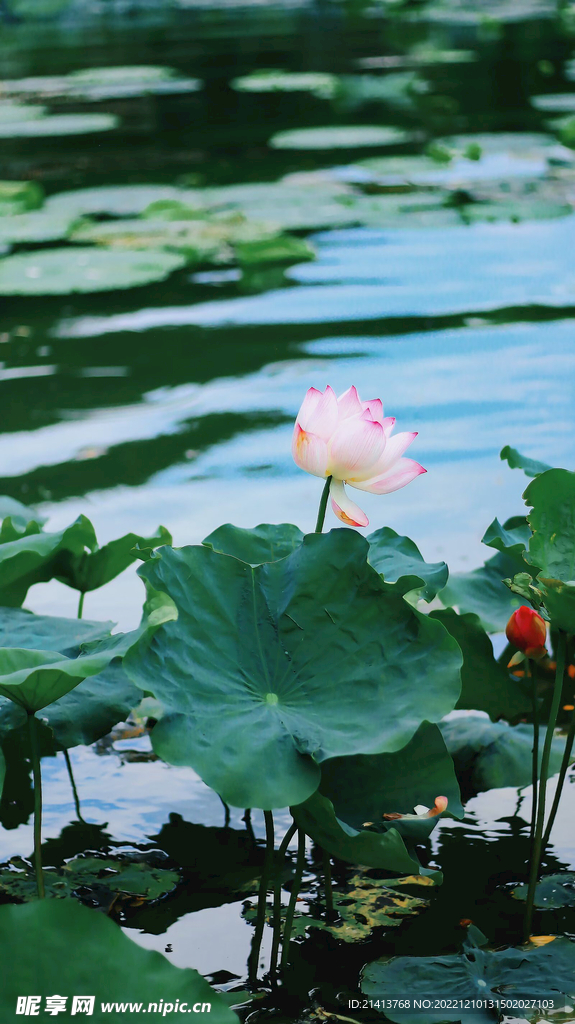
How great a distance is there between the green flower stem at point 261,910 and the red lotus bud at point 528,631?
295 millimetres

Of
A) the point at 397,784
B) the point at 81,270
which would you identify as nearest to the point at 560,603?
the point at 397,784

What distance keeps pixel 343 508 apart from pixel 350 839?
0.30 meters

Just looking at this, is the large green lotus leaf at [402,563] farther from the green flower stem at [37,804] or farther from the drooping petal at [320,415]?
the green flower stem at [37,804]

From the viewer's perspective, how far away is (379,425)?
3.14 feet

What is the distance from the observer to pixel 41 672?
0.86m

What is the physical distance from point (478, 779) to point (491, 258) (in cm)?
282

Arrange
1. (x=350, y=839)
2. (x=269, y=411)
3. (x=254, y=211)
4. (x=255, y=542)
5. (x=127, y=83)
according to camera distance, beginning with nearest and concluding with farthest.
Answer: (x=350, y=839)
(x=255, y=542)
(x=269, y=411)
(x=254, y=211)
(x=127, y=83)

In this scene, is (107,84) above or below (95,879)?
above

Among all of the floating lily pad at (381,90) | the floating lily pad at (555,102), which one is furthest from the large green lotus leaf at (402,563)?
the floating lily pad at (381,90)

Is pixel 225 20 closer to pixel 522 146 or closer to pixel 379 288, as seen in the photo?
pixel 522 146

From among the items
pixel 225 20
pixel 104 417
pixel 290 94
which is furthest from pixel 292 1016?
pixel 225 20

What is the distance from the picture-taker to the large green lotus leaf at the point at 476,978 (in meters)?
0.91

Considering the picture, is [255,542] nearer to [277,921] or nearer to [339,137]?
[277,921]

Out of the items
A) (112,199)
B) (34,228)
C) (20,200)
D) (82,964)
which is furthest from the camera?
(112,199)
